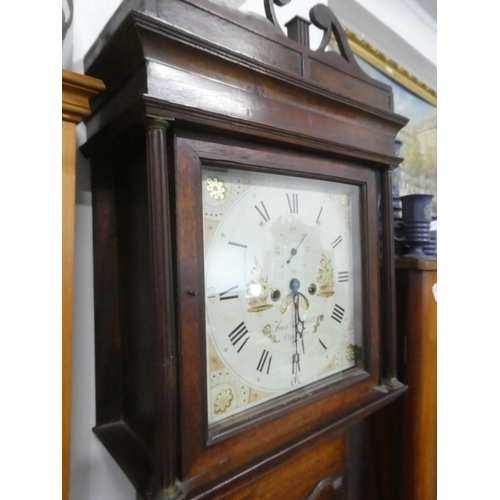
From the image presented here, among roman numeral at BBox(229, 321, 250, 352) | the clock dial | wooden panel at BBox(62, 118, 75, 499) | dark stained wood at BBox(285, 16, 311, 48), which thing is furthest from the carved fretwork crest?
roman numeral at BBox(229, 321, 250, 352)

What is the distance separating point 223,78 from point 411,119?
1226 mm

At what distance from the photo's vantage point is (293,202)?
1.98ft

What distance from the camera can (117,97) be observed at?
19.0 inches

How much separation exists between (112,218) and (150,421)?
35 cm

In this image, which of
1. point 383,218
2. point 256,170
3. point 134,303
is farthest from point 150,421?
point 383,218

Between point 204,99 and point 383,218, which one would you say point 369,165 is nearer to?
point 383,218

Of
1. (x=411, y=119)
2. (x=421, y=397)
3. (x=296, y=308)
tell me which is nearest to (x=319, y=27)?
(x=296, y=308)

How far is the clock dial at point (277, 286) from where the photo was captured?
0.51 metres

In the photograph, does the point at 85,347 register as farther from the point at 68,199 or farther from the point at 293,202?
the point at 293,202

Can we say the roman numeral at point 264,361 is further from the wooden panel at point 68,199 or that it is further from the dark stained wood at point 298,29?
the dark stained wood at point 298,29

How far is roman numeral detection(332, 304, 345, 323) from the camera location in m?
0.67

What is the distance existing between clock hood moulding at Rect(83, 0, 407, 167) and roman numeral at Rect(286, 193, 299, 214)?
0.29ft

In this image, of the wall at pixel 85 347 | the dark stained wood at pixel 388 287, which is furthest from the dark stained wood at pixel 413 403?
the wall at pixel 85 347

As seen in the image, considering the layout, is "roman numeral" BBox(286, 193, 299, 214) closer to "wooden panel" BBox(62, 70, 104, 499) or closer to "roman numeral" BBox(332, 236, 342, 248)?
"roman numeral" BBox(332, 236, 342, 248)
